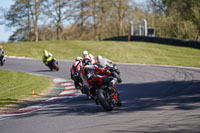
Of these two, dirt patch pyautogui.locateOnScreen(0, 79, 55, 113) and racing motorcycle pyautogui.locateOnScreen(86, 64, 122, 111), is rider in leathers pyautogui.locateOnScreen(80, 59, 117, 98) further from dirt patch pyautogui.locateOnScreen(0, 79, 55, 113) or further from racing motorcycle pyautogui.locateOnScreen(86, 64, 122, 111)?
dirt patch pyautogui.locateOnScreen(0, 79, 55, 113)

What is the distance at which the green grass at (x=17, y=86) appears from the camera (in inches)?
478

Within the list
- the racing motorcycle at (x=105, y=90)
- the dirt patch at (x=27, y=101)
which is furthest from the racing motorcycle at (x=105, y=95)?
the dirt patch at (x=27, y=101)

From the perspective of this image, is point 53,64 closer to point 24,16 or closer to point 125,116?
point 125,116

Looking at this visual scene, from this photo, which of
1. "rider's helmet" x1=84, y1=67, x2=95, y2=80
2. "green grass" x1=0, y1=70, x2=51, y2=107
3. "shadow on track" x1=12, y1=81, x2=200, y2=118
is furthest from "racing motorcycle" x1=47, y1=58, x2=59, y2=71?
"rider's helmet" x1=84, y1=67, x2=95, y2=80

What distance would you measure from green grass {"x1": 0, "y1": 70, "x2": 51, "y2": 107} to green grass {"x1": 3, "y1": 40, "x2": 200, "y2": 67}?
402 inches

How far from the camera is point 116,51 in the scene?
3288cm

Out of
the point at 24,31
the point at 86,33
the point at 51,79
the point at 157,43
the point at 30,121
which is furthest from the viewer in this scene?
the point at 86,33

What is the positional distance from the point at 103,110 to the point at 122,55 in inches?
882

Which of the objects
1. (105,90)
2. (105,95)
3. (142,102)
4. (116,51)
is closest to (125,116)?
(105,95)

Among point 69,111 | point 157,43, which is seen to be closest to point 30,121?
point 69,111

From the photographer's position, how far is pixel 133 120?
6.68m

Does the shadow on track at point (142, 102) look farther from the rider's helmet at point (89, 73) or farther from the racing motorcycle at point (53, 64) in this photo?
the racing motorcycle at point (53, 64)

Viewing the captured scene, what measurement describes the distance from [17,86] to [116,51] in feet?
60.4

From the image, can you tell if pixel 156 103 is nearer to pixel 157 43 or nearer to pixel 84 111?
pixel 84 111
